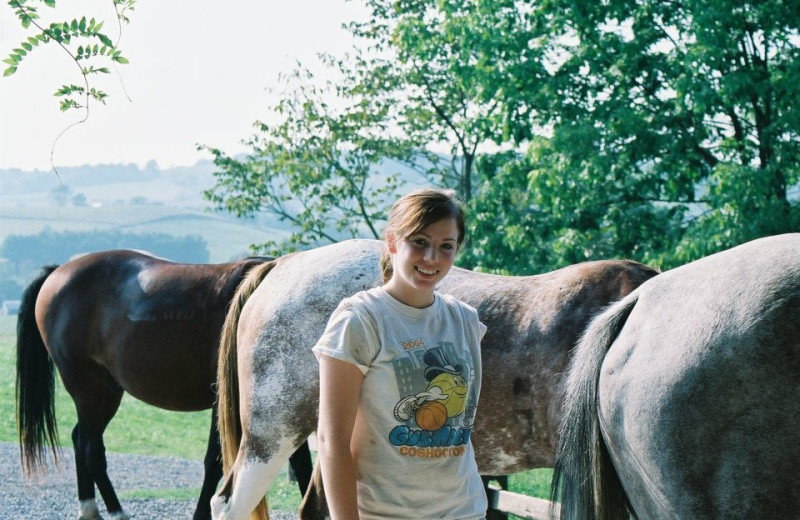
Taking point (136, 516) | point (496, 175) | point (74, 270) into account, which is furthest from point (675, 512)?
point (496, 175)

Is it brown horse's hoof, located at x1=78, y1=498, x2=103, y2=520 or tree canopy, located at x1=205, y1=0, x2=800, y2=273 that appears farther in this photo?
tree canopy, located at x1=205, y1=0, x2=800, y2=273

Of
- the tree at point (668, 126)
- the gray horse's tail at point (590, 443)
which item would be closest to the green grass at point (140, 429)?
the tree at point (668, 126)

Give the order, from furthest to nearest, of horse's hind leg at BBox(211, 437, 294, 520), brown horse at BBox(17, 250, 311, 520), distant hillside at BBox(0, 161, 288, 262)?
distant hillside at BBox(0, 161, 288, 262)
brown horse at BBox(17, 250, 311, 520)
horse's hind leg at BBox(211, 437, 294, 520)

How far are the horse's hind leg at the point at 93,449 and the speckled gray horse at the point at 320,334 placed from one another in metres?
2.75

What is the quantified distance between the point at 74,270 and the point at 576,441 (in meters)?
5.16

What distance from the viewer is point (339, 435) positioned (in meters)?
1.95

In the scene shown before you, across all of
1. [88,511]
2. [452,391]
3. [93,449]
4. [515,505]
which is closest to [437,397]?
[452,391]

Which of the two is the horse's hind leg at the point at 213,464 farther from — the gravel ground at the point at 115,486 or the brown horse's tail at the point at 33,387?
the brown horse's tail at the point at 33,387

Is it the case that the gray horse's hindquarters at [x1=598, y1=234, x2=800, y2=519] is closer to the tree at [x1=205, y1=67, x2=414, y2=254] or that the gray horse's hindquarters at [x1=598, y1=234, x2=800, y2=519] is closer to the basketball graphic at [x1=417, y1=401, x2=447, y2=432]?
the basketball graphic at [x1=417, y1=401, x2=447, y2=432]

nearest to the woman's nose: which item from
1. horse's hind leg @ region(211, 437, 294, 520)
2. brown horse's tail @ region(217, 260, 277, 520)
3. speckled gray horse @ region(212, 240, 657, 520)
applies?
speckled gray horse @ region(212, 240, 657, 520)

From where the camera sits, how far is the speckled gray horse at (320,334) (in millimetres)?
3467

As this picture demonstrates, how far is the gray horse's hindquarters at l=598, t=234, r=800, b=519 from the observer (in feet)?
7.20

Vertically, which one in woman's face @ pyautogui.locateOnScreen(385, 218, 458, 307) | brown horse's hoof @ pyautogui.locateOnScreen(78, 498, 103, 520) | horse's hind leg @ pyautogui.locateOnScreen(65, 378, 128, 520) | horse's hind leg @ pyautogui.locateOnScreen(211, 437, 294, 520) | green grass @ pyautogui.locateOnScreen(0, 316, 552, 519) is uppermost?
woman's face @ pyautogui.locateOnScreen(385, 218, 458, 307)

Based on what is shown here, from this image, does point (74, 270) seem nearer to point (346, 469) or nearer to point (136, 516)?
point (136, 516)
